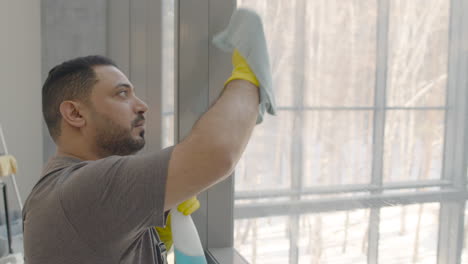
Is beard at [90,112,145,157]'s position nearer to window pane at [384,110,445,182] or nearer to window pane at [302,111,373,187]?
window pane at [302,111,373,187]

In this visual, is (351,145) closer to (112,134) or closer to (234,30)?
(234,30)

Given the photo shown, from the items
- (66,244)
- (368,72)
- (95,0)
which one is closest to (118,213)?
(66,244)

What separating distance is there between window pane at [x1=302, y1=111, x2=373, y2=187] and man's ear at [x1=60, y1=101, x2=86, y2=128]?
50 cm

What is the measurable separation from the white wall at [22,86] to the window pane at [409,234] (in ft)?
9.77

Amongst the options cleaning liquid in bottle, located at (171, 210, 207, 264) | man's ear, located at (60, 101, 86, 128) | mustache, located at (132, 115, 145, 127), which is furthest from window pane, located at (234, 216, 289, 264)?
man's ear, located at (60, 101, 86, 128)

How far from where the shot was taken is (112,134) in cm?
98

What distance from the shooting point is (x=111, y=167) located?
78cm

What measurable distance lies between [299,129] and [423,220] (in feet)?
1.13

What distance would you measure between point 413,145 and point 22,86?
3.08 metres

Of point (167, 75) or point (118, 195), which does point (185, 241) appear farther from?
point (167, 75)

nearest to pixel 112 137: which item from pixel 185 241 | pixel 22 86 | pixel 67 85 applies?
pixel 67 85

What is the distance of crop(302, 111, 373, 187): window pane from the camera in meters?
0.76

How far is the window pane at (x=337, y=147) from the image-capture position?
76 centimetres

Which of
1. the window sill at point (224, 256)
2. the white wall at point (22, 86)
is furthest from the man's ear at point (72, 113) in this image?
the white wall at point (22, 86)
